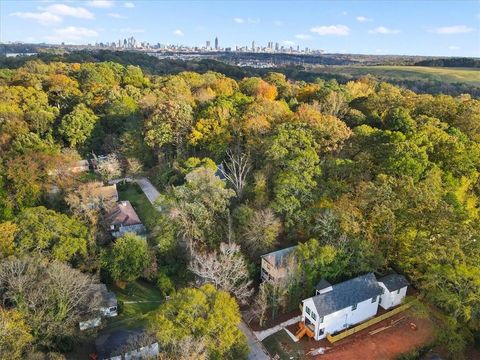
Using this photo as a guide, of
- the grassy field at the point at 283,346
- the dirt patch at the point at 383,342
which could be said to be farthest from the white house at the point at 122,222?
the dirt patch at the point at 383,342

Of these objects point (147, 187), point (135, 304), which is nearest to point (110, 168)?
point (147, 187)

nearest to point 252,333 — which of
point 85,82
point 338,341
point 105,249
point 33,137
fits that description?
point 338,341

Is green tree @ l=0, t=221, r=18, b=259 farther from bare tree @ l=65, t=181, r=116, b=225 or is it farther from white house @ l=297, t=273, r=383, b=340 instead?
white house @ l=297, t=273, r=383, b=340

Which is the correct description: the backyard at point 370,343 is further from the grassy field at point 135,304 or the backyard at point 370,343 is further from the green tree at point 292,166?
the green tree at point 292,166

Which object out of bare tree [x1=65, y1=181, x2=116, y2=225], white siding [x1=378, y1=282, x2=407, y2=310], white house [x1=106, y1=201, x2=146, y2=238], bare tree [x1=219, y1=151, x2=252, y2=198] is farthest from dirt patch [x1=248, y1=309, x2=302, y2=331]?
bare tree [x1=65, y1=181, x2=116, y2=225]

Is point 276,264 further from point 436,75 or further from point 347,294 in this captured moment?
point 436,75

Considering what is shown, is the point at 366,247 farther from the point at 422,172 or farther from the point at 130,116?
the point at 130,116
